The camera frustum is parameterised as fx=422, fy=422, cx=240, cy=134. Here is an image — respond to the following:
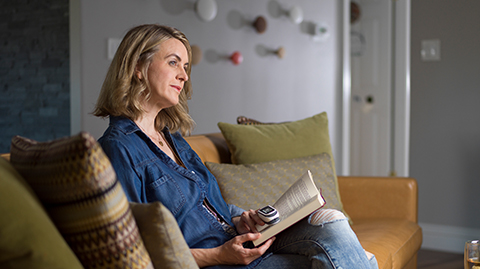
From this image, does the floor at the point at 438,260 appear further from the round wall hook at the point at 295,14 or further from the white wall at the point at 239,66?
the round wall hook at the point at 295,14

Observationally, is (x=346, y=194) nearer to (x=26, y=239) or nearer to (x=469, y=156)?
(x=469, y=156)

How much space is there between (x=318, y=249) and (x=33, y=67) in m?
1.49

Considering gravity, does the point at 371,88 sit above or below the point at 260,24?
below

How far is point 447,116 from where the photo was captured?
3043 mm

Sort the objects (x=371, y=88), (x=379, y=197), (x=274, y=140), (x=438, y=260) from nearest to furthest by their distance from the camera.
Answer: (x=274, y=140)
(x=379, y=197)
(x=438, y=260)
(x=371, y=88)

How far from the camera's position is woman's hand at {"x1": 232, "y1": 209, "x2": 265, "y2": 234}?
1214mm

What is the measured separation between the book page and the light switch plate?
2.34 m

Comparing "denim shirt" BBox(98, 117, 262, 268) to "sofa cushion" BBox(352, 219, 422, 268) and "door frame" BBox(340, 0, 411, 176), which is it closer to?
"sofa cushion" BBox(352, 219, 422, 268)

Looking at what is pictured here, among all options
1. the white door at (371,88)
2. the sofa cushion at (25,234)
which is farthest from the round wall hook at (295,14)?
the sofa cushion at (25,234)

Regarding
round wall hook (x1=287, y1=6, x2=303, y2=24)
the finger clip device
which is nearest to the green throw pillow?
the finger clip device

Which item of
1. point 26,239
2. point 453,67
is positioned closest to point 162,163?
point 26,239

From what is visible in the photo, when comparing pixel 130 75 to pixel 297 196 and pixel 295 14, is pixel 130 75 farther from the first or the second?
pixel 295 14

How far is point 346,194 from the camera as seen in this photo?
206 centimetres

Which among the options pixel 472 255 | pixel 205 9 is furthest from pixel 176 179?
pixel 205 9
